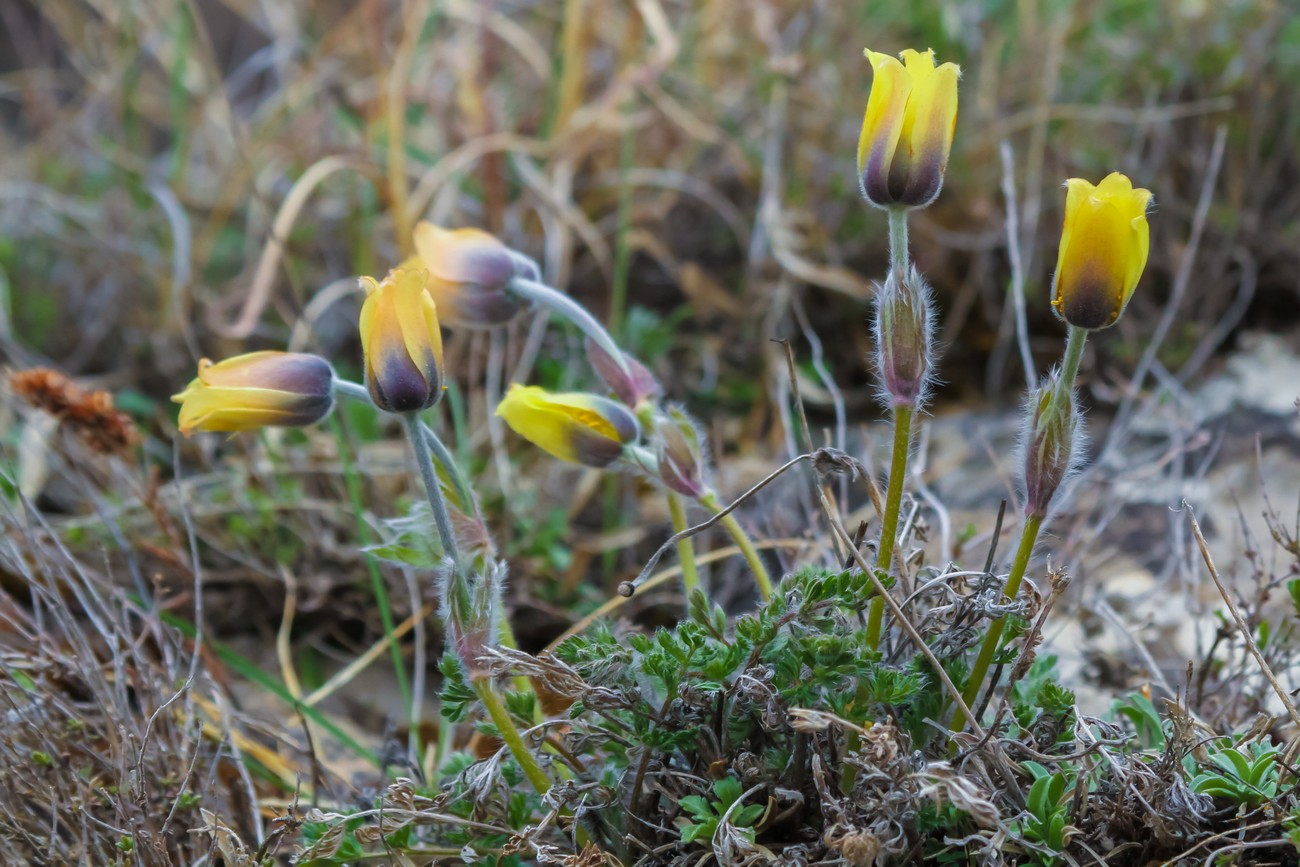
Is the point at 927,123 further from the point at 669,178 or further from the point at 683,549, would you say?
the point at 669,178

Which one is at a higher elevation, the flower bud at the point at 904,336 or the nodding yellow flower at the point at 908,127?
the nodding yellow flower at the point at 908,127

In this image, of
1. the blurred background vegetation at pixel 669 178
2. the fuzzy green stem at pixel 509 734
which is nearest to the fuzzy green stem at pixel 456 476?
the fuzzy green stem at pixel 509 734

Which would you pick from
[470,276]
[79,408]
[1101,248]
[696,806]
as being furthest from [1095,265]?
[79,408]

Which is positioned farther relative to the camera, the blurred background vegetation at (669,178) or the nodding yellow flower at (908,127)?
the blurred background vegetation at (669,178)

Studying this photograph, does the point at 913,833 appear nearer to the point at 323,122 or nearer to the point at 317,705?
the point at 317,705

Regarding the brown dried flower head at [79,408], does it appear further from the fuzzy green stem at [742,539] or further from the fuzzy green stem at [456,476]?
the fuzzy green stem at [742,539]

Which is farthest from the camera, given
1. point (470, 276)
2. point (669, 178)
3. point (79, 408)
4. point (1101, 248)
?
point (669, 178)
